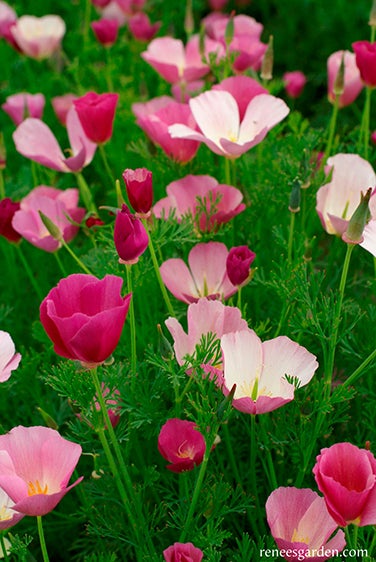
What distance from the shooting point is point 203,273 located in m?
1.19

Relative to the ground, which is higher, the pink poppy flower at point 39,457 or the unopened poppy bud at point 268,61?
the unopened poppy bud at point 268,61

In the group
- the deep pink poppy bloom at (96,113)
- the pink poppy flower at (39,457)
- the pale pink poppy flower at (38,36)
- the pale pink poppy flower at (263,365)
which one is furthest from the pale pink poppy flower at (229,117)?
the pale pink poppy flower at (38,36)

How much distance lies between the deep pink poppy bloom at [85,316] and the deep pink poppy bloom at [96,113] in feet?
1.69

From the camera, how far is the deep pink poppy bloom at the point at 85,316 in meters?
0.82

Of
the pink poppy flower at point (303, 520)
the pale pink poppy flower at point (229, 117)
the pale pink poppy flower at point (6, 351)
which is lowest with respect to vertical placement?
the pink poppy flower at point (303, 520)

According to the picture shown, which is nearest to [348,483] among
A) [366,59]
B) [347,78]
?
[366,59]

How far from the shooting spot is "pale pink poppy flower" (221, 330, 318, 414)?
93cm

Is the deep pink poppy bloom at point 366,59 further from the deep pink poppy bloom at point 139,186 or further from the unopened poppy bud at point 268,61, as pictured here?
the deep pink poppy bloom at point 139,186

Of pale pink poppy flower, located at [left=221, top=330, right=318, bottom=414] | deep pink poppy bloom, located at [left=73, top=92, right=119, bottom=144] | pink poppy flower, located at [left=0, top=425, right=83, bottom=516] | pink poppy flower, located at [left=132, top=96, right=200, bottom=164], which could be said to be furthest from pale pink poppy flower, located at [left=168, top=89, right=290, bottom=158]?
pink poppy flower, located at [left=0, top=425, right=83, bottom=516]

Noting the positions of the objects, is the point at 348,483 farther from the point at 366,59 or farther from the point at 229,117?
the point at 366,59

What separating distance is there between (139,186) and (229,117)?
38 cm

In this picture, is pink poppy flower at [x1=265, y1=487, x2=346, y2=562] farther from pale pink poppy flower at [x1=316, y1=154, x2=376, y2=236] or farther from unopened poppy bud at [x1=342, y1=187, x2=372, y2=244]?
pale pink poppy flower at [x1=316, y1=154, x2=376, y2=236]

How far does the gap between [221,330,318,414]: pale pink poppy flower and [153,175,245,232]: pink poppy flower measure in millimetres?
310

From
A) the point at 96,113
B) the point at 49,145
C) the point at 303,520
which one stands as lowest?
the point at 303,520
